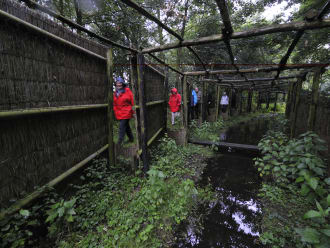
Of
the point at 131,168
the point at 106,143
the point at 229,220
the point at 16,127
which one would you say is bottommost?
the point at 229,220

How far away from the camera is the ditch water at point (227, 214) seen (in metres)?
2.40

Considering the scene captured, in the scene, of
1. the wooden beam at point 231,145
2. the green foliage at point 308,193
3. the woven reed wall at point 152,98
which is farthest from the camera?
the wooden beam at point 231,145

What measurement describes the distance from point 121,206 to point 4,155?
1946 mm

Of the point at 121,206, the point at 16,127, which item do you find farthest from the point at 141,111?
the point at 16,127

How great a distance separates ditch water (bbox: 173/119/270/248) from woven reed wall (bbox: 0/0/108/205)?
2.27m

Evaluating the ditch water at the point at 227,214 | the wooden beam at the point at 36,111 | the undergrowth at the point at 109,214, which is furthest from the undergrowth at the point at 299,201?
the wooden beam at the point at 36,111

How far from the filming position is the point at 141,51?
3.44 meters

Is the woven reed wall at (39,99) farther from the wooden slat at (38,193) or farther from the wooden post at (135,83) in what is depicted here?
the wooden post at (135,83)

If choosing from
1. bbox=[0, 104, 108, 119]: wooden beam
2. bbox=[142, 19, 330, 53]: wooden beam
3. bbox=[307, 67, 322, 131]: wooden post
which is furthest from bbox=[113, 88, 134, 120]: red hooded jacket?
bbox=[307, 67, 322, 131]: wooden post

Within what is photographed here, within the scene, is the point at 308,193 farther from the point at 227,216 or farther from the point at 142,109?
the point at 142,109

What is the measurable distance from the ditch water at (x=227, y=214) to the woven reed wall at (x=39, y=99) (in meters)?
2.27

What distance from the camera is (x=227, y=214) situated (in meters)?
2.93

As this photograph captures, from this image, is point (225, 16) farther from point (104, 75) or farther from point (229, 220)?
point (229, 220)

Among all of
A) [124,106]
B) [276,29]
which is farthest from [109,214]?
[276,29]
